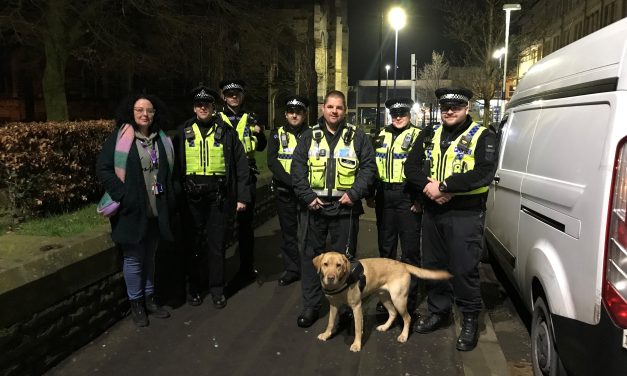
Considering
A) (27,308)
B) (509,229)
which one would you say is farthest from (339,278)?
(27,308)

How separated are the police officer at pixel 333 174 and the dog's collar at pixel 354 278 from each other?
0.48 m

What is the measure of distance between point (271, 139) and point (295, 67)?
2764 cm

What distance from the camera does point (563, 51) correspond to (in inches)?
151

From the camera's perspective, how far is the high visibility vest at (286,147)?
18.4 ft

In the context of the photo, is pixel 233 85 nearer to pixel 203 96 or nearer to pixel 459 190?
pixel 203 96

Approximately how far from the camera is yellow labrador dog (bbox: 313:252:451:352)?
3773 mm

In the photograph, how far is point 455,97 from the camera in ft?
12.9

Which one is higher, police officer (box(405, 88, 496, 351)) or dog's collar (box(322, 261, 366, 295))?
police officer (box(405, 88, 496, 351))

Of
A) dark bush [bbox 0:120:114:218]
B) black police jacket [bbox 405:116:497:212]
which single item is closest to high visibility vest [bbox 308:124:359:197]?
black police jacket [bbox 405:116:497:212]

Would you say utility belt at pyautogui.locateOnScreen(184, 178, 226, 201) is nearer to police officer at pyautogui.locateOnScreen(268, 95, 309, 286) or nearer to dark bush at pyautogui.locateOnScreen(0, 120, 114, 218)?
police officer at pyautogui.locateOnScreen(268, 95, 309, 286)

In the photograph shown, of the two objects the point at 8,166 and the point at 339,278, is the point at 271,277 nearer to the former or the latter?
the point at 339,278

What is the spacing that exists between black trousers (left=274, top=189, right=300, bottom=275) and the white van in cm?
256

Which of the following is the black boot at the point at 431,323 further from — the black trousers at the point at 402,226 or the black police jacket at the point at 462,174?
the black police jacket at the point at 462,174

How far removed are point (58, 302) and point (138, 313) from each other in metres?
0.89
